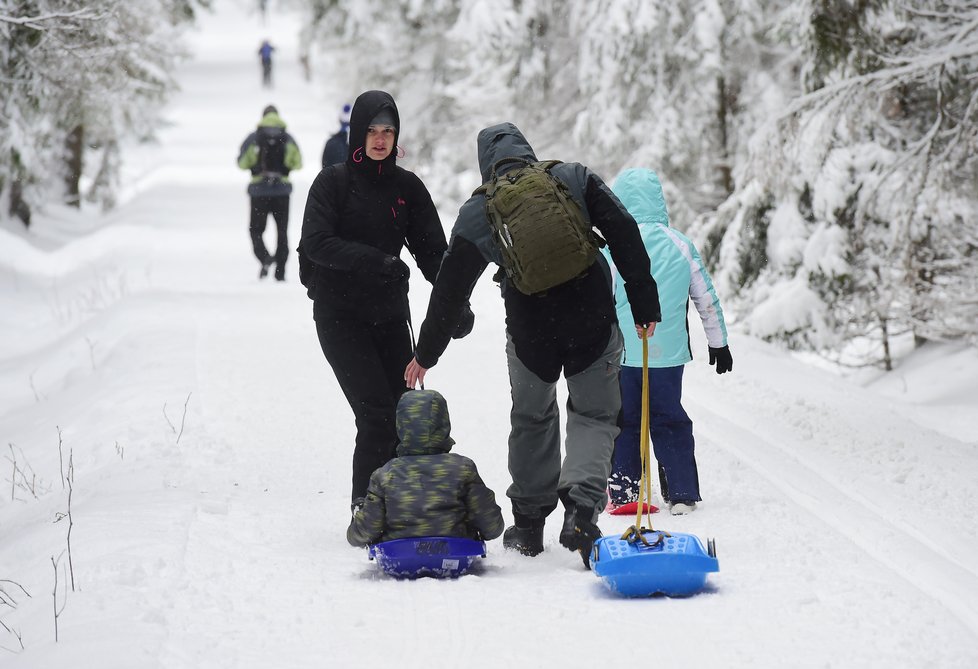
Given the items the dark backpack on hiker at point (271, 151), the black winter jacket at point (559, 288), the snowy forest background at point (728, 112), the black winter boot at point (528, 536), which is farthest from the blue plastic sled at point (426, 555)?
the dark backpack on hiker at point (271, 151)

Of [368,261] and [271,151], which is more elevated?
[368,261]

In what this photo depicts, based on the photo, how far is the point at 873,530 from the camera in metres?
5.61

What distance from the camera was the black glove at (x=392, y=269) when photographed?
17.9 ft

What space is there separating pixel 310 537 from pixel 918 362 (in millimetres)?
11193

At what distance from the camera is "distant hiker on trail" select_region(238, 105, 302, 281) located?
14055 millimetres

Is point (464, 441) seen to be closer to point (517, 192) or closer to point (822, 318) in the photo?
point (517, 192)

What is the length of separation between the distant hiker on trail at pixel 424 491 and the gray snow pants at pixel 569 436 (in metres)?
0.30

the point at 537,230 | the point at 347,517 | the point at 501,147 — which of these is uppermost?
the point at 501,147

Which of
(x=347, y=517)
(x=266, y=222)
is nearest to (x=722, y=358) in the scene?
(x=347, y=517)

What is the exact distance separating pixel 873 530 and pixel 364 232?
114 inches

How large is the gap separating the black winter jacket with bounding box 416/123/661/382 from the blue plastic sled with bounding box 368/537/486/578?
818 mm

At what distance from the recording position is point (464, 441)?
8164mm

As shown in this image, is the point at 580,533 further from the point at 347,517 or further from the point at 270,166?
the point at 270,166

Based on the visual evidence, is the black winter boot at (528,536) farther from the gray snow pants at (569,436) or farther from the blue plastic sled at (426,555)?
the blue plastic sled at (426,555)
